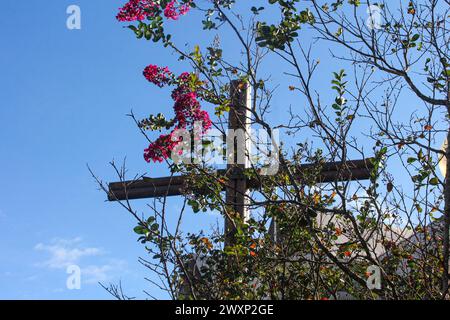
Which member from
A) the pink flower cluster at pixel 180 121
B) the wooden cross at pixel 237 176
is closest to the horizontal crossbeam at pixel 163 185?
the wooden cross at pixel 237 176

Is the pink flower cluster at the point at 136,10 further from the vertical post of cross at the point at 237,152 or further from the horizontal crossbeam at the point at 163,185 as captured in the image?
the horizontal crossbeam at the point at 163,185

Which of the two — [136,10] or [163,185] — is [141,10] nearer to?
[136,10]

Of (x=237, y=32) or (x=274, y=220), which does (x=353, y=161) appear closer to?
(x=274, y=220)

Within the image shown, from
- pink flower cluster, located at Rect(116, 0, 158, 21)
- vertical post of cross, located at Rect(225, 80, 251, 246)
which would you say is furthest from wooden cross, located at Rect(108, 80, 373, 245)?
pink flower cluster, located at Rect(116, 0, 158, 21)

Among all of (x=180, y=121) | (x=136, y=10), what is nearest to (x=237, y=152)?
(x=180, y=121)

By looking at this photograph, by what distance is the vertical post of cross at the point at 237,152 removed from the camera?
453cm

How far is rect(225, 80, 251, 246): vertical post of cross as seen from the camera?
4.53 meters

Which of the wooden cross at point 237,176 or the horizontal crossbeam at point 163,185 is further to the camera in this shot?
the horizontal crossbeam at point 163,185

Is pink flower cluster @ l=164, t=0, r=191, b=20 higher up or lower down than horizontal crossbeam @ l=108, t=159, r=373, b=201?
higher up

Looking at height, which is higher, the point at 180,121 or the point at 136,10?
the point at 136,10

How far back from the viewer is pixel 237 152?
4.69 metres

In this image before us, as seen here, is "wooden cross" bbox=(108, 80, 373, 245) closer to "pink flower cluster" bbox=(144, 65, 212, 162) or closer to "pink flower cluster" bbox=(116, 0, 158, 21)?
"pink flower cluster" bbox=(144, 65, 212, 162)
